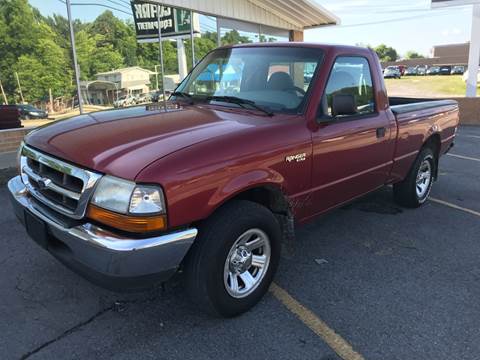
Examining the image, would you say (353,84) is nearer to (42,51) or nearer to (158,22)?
(42,51)

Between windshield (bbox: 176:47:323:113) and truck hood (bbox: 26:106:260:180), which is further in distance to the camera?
windshield (bbox: 176:47:323:113)

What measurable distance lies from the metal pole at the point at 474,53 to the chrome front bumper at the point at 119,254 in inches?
616

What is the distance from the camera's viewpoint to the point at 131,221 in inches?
95.4

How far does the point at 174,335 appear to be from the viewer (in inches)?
112

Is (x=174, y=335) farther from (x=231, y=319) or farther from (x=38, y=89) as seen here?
(x=38, y=89)

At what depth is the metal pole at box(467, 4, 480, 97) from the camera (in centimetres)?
1462

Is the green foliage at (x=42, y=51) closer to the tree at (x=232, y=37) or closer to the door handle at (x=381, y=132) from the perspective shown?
the tree at (x=232, y=37)

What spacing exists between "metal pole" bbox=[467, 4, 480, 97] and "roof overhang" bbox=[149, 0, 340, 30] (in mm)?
4743

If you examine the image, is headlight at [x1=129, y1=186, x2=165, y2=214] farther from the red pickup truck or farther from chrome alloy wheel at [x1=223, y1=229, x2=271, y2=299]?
chrome alloy wheel at [x1=223, y1=229, x2=271, y2=299]

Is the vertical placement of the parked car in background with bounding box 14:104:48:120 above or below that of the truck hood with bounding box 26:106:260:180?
below

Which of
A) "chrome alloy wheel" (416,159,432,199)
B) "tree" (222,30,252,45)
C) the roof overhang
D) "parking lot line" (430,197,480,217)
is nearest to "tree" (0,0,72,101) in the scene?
the roof overhang

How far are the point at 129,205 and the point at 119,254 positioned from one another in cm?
28

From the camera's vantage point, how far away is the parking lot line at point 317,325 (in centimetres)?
272

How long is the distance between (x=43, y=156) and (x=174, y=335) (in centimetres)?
151
